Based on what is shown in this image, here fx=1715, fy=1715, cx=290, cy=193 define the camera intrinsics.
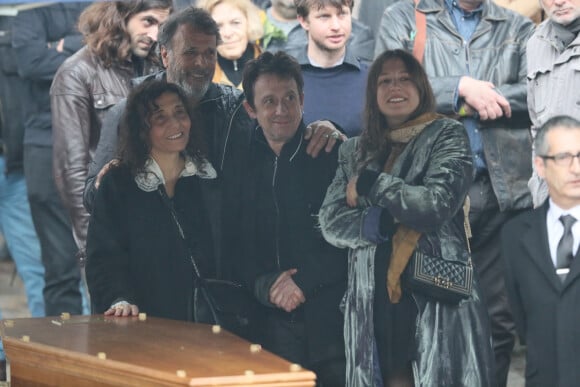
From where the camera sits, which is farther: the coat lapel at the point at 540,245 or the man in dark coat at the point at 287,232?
the man in dark coat at the point at 287,232

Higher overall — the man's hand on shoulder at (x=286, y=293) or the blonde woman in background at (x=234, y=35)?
the blonde woman in background at (x=234, y=35)

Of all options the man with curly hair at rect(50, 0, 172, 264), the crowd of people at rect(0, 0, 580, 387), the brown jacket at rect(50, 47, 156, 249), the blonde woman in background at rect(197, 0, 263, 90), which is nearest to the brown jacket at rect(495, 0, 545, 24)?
the crowd of people at rect(0, 0, 580, 387)

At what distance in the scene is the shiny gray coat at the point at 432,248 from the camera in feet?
22.6

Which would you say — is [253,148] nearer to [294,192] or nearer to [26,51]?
[294,192]

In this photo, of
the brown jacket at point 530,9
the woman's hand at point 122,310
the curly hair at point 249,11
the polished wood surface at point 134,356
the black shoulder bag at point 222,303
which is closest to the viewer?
the polished wood surface at point 134,356

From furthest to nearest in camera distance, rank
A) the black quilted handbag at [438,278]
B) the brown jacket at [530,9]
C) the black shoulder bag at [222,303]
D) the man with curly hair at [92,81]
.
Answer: the man with curly hair at [92,81]
the brown jacket at [530,9]
the black shoulder bag at [222,303]
the black quilted handbag at [438,278]

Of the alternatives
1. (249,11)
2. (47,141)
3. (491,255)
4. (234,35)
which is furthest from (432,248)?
(47,141)

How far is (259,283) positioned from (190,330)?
1.82 ft

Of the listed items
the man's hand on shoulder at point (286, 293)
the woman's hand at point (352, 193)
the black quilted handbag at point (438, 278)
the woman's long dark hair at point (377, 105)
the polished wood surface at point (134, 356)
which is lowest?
the polished wood surface at point (134, 356)

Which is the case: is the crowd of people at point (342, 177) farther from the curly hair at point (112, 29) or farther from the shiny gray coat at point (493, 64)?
the curly hair at point (112, 29)

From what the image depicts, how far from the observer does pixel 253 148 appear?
721cm

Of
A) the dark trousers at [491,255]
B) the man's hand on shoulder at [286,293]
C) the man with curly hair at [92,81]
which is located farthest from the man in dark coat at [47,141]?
the dark trousers at [491,255]

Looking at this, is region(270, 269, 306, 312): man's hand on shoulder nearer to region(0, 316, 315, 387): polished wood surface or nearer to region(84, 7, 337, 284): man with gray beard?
region(84, 7, 337, 284): man with gray beard

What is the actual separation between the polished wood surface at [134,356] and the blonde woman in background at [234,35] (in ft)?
3.66
